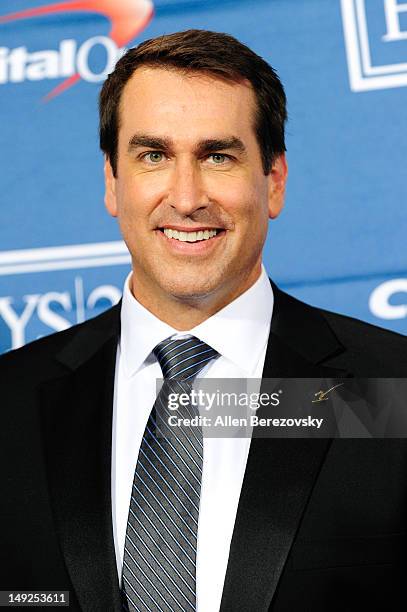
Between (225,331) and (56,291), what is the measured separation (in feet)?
2.76

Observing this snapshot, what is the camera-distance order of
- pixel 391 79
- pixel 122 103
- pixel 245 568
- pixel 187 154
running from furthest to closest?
pixel 391 79 → pixel 122 103 → pixel 187 154 → pixel 245 568

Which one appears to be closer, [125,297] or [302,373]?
[302,373]

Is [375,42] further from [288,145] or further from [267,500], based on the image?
[267,500]

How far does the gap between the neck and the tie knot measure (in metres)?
0.04

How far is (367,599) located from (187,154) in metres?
0.87

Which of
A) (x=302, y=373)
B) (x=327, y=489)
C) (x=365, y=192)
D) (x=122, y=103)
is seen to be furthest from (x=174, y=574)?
(x=365, y=192)

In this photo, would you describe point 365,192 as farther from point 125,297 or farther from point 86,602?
point 86,602

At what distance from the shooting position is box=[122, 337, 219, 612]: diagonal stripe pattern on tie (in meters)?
1.92

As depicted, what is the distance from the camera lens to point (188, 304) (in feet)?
6.97

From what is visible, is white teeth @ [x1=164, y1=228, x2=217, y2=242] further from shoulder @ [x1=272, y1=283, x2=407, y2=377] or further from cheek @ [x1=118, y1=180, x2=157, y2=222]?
shoulder @ [x1=272, y1=283, x2=407, y2=377]

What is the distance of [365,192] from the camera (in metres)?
2.70

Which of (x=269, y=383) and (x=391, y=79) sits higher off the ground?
(x=391, y=79)

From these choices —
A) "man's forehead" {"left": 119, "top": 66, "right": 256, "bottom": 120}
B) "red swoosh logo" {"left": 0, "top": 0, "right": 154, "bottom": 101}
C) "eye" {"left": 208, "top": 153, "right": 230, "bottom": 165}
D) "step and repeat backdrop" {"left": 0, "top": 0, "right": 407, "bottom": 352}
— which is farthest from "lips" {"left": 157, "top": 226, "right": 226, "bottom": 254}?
"red swoosh logo" {"left": 0, "top": 0, "right": 154, "bottom": 101}

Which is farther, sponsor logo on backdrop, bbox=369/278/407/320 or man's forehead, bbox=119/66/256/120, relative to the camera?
sponsor logo on backdrop, bbox=369/278/407/320
